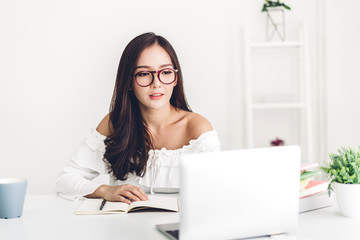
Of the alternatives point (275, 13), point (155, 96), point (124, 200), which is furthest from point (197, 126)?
point (275, 13)

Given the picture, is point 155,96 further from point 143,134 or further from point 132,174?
point 132,174

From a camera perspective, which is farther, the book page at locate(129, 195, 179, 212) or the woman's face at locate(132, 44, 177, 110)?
the woman's face at locate(132, 44, 177, 110)

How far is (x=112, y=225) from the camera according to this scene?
1.18 meters

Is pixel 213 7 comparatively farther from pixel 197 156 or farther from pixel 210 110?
pixel 197 156

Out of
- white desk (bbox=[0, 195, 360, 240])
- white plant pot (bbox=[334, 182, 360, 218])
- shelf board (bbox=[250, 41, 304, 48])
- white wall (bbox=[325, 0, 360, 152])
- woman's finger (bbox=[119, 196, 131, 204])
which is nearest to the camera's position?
white desk (bbox=[0, 195, 360, 240])

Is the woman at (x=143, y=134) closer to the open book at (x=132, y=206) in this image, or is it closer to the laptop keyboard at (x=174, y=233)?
the open book at (x=132, y=206)

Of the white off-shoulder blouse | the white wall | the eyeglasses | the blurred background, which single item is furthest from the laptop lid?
the white wall

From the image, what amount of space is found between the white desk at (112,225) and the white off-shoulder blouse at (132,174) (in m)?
0.31

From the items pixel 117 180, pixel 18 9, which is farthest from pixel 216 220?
pixel 18 9

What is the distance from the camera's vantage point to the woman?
70.2 inches

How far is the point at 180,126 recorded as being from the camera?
201 centimetres

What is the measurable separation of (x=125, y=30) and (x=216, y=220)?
248 cm

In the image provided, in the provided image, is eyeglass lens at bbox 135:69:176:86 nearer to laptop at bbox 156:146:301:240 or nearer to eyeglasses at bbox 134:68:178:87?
eyeglasses at bbox 134:68:178:87

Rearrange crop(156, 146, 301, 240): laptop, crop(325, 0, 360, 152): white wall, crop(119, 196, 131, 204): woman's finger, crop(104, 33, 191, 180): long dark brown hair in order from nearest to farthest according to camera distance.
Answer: crop(156, 146, 301, 240): laptop
crop(119, 196, 131, 204): woman's finger
crop(104, 33, 191, 180): long dark brown hair
crop(325, 0, 360, 152): white wall
